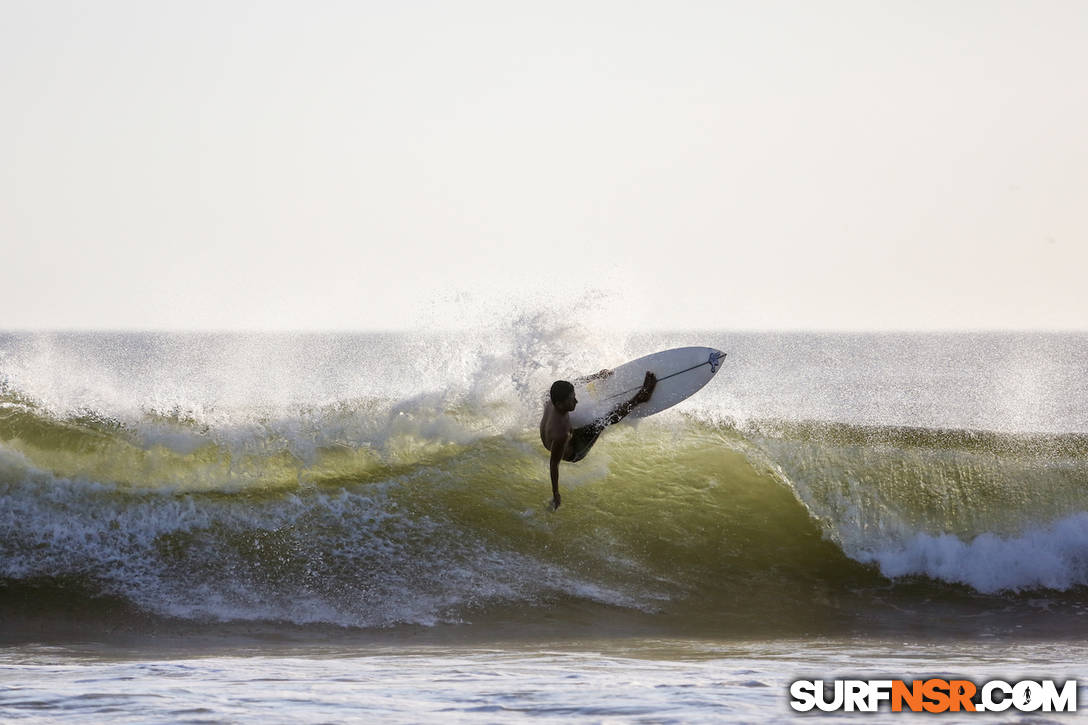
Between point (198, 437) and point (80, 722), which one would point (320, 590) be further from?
point (80, 722)

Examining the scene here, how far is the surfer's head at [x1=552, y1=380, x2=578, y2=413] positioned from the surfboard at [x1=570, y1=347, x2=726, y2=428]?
114 centimetres

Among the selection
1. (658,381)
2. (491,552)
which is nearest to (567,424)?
(491,552)

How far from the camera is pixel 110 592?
8.99m

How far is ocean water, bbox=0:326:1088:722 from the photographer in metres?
6.48

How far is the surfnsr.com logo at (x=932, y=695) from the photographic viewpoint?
5.73m

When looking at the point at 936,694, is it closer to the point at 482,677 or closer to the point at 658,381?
the point at 482,677

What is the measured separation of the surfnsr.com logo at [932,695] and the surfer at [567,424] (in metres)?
3.51

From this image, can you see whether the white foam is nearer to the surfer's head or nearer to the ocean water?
the ocean water

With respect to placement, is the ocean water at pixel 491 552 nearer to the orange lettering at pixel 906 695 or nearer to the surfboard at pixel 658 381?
the orange lettering at pixel 906 695

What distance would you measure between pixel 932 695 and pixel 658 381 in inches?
215

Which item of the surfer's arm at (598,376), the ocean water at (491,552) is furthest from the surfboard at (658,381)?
the ocean water at (491,552)

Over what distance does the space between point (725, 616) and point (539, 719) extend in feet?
13.8

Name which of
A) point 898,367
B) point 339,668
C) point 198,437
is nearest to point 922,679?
point 339,668

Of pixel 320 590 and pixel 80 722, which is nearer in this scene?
pixel 80 722
